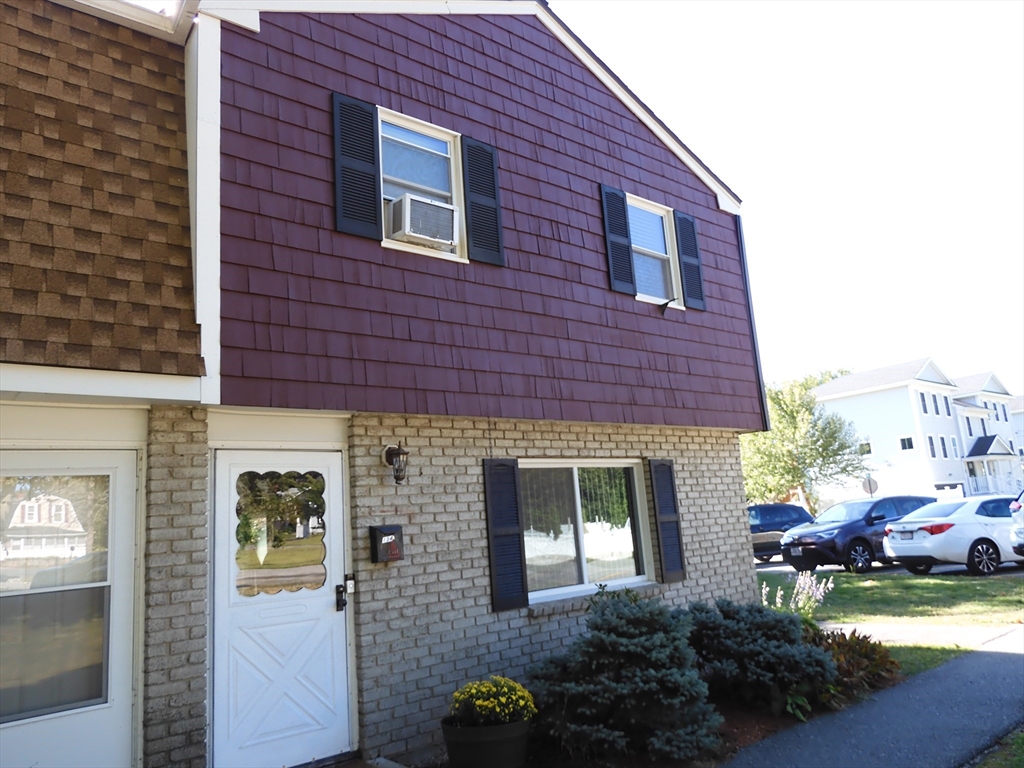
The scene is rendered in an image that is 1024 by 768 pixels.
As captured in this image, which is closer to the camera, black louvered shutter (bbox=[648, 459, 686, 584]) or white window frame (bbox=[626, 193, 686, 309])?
black louvered shutter (bbox=[648, 459, 686, 584])

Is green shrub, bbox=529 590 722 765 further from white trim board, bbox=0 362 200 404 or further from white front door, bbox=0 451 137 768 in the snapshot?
white trim board, bbox=0 362 200 404

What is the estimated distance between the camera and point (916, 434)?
125ft

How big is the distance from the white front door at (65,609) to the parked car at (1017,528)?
50.3 feet

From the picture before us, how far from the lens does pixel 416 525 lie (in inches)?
250

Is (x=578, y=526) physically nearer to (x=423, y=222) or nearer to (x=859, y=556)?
(x=423, y=222)

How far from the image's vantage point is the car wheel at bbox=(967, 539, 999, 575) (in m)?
14.5

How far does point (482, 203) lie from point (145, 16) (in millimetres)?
3056

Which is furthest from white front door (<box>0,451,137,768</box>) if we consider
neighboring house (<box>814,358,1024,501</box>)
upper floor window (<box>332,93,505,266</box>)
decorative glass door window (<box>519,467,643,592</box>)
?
neighboring house (<box>814,358,1024,501</box>)

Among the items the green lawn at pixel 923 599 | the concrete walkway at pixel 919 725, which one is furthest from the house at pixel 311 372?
the green lawn at pixel 923 599

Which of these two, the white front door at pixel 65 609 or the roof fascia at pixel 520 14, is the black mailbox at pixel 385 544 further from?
the roof fascia at pixel 520 14

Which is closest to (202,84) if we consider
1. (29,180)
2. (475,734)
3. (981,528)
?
(29,180)

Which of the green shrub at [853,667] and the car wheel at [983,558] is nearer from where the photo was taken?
the green shrub at [853,667]

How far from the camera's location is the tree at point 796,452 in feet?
115

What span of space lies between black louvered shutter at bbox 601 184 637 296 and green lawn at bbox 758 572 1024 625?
229 inches
